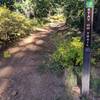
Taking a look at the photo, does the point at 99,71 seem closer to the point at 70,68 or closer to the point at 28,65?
the point at 70,68

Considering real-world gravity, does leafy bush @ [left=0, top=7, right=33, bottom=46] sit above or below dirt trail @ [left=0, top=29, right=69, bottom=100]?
above

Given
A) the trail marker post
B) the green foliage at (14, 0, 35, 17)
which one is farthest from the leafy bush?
the trail marker post

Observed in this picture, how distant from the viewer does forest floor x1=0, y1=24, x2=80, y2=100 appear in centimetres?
596

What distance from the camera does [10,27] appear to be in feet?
28.1

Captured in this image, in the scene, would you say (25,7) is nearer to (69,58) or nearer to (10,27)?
(10,27)

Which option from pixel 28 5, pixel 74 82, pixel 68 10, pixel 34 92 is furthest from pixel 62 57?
pixel 28 5

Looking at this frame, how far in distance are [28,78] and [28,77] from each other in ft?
0.15

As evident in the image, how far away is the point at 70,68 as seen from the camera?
6375 mm

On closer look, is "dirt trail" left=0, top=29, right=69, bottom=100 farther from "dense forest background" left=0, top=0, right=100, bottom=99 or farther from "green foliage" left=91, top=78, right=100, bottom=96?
"green foliage" left=91, top=78, right=100, bottom=96

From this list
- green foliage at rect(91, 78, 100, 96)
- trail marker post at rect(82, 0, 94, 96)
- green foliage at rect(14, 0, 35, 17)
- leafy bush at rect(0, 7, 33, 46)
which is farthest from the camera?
green foliage at rect(14, 0, 35, 17)

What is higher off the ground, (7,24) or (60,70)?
(7,24)

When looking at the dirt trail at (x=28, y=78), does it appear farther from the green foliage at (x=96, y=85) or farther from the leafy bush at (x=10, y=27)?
the green foliage at (x=96, y=85)

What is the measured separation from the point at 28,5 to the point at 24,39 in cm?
433

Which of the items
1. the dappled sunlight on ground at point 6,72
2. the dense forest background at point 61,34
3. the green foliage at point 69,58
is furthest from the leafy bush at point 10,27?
the green foliage at point 69,58
